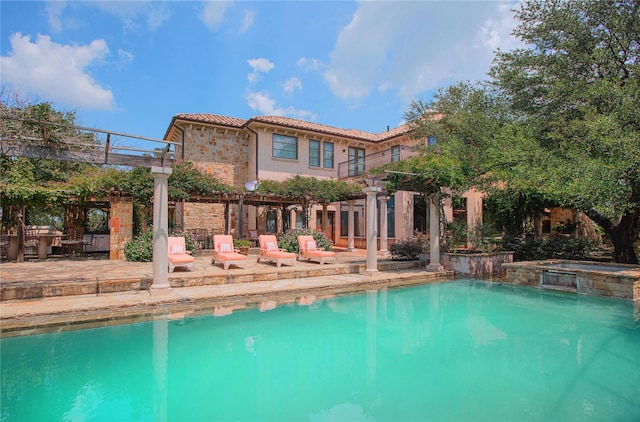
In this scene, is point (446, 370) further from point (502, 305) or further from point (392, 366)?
point (502, 305)

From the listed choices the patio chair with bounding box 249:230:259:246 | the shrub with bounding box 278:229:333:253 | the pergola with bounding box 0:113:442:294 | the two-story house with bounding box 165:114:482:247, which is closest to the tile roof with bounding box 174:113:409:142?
the two-story house with bounding box 165:114:482:247

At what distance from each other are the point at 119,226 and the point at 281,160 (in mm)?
8700

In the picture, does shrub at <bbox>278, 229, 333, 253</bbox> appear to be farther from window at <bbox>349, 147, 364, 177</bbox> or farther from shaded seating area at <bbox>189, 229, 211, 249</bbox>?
window at <bbox>349, 147, 364, 177</bbox>

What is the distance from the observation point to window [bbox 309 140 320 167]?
20672 millimetres

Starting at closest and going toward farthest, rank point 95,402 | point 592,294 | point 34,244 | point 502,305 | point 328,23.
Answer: point 95,402 < point 502,305 < point 592,294 < point 328,23 < point 34,244

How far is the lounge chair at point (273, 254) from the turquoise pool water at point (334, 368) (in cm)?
437

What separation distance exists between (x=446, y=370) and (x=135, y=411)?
12.3 feet

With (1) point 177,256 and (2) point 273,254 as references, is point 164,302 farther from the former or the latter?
(2) point 273,254

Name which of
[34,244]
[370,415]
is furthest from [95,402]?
[34,244]

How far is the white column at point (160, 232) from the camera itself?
788cm

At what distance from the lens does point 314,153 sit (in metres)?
20.8

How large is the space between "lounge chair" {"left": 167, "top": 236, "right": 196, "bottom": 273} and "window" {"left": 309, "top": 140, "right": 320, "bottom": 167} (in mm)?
10735

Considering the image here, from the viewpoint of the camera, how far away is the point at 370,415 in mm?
3678

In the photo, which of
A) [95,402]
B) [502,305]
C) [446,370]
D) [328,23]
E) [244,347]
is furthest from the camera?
[328,23]
